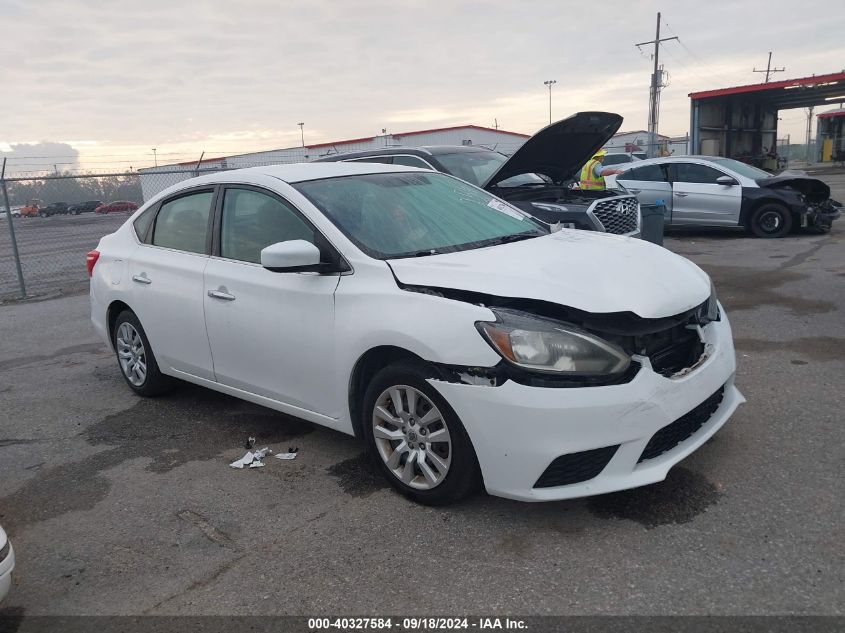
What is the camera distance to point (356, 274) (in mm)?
3666

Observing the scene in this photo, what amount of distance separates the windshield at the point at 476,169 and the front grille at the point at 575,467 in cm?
551

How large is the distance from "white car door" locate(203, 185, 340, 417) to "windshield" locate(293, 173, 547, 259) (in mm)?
222

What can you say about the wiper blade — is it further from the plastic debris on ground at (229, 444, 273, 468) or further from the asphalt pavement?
the plastic debris on ground at (229, 444, 273, 468)

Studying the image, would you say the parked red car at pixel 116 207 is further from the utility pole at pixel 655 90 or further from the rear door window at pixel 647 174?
the utility pole at pixel 655 90

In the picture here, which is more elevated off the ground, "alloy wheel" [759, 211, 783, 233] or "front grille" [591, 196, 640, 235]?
"front grille" [591, 196, 640, 235]

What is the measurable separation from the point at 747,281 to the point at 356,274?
6.66m

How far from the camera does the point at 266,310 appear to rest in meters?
4.07

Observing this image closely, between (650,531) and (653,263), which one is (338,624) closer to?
(650,531)

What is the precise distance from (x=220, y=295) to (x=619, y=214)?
4914 mm

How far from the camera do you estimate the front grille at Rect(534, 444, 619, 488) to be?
9.93 feet

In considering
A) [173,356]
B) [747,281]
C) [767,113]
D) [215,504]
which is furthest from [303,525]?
[767,113]

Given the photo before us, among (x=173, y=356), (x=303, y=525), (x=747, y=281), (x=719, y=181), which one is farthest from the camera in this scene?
(x=719, y=181)

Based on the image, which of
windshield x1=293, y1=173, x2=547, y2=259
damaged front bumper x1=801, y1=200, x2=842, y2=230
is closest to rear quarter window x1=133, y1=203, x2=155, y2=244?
windshield x1=293, y1=173, x2=547, y2=259

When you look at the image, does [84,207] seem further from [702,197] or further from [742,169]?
[742,169]
